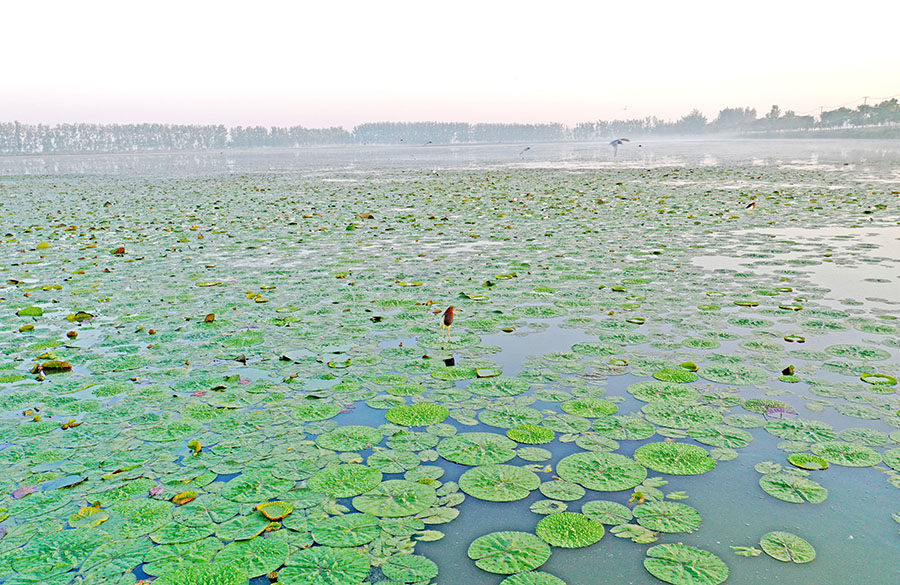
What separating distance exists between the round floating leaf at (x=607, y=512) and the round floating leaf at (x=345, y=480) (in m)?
1.03

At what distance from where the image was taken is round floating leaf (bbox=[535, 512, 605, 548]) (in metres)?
2.38

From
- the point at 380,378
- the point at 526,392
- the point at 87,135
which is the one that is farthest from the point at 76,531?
the point at 87,135

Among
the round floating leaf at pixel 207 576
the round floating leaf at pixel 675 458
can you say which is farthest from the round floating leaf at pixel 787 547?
the round floating leaf at pixel 207 576

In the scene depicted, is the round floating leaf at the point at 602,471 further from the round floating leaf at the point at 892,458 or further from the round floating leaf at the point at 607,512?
the round floating leaf at the point at 892,458

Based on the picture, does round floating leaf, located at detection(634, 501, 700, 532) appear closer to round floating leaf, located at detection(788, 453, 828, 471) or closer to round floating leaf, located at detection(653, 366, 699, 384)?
round floating leaf, located at detection(788, 453, 828, 471)

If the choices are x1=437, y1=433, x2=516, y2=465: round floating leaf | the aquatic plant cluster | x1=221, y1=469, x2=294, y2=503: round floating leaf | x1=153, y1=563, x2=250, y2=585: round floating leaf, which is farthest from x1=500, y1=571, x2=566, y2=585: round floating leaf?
x1=221, y1=469, x2=294, y2=503: round floating leaf

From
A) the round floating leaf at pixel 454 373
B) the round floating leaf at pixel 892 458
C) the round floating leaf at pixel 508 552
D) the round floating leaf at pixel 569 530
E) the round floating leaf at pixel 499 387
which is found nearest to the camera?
the round floating leaf at pixel 508 552

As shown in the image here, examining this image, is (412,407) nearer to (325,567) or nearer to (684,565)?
(325,567)

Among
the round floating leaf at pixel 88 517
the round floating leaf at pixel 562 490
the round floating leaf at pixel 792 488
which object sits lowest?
the round floating leaf at pixel 88 517

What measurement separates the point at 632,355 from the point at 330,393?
2365 millimetres

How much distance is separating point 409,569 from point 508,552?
411 mm

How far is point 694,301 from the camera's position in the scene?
19.3 ft

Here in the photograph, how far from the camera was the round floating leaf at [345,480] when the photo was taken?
9.14 feet

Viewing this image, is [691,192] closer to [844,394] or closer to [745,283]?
[745,283]
